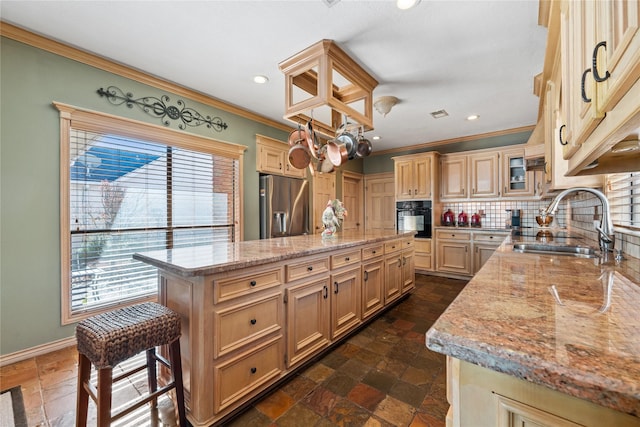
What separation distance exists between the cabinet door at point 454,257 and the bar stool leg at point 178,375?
4.34 meters

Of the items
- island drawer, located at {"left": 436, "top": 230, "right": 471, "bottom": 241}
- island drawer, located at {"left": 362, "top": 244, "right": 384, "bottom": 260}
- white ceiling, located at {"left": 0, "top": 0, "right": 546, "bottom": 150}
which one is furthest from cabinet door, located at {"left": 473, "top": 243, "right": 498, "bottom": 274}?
island drawer, located at {"left": 362, "top": 244, "right": 384, "bottom": 260}

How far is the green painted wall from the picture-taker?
198cm

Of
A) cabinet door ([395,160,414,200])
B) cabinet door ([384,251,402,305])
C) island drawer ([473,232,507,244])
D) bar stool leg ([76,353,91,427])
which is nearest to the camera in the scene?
bar stool leg ([76,353,91,427])

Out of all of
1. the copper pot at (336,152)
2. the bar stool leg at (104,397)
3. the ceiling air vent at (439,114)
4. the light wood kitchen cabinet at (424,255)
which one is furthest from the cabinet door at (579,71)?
the light wood kitchen cabinet at (424,255)

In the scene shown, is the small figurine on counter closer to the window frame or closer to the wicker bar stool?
the wicker bar stool

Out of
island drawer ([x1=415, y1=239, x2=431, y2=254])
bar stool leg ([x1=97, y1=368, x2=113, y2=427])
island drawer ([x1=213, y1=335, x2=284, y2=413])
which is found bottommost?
island drawer ([x1=213, y1=335, x2=284, y2=413])

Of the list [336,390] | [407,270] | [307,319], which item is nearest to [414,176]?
[407,270]

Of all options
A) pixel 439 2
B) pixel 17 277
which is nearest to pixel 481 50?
pixel 439 2

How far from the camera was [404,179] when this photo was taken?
16.6ft

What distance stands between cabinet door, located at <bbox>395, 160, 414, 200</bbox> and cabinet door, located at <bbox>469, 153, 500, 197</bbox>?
102 cm

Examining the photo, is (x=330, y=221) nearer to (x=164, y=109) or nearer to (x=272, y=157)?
(x=272, y=157)

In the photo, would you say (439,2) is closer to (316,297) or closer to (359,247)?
(359,247)

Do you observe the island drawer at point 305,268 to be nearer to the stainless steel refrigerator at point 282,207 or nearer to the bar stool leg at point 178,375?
the bar stool leg at point 178,375

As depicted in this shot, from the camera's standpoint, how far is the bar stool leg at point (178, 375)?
1.33 metres
